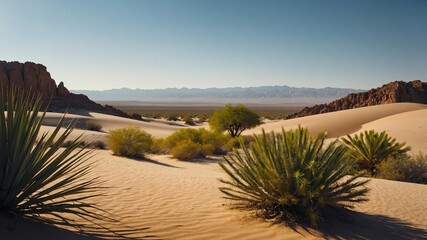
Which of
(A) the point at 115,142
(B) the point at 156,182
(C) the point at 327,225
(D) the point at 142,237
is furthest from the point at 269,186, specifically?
(A) the point at 115,142

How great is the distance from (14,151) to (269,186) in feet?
13.6

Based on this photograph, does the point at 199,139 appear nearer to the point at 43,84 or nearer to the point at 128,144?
the point at 128,144

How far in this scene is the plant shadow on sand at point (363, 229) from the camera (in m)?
5.99

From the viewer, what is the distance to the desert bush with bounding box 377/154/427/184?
14266 mm

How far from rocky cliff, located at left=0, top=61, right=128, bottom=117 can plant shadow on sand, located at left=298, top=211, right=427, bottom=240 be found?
155ft

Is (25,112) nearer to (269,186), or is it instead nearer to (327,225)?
(269,186)

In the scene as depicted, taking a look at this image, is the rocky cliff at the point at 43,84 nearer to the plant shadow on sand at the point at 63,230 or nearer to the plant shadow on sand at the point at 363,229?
the plant shadow on sand at the point at 63,230

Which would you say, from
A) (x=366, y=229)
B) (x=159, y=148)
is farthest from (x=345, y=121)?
(x=366, y=229)

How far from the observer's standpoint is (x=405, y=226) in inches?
279

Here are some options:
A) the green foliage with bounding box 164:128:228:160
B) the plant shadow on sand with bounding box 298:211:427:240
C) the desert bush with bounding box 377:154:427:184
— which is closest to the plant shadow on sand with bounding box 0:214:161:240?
the plant shadow on sand with bounding box 298:211:427:240

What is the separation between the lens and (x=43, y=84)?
52938 mm

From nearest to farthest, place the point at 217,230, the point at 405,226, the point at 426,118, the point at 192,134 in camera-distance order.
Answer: the point at 217,230
the point at 405,226
the point at 192,134
the point at 426,118

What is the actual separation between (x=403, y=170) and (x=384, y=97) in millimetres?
51498

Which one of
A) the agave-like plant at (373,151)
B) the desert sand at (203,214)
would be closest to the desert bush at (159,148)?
the desert sand at (203,214)
